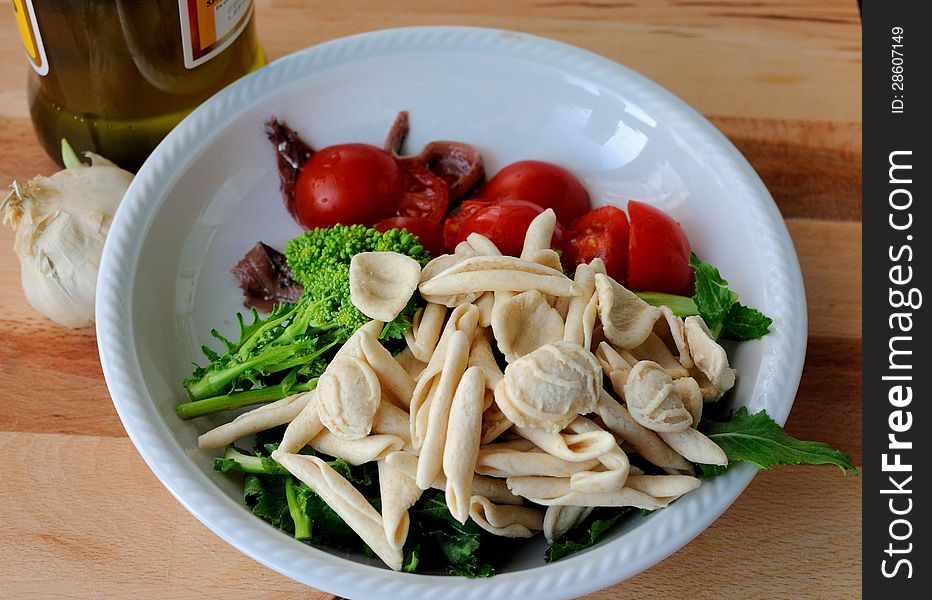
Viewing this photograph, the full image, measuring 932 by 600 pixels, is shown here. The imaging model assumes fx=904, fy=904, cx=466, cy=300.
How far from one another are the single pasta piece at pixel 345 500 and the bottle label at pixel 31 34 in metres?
0.99

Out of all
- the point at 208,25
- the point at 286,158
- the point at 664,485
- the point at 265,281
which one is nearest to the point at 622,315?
the point at 664,485

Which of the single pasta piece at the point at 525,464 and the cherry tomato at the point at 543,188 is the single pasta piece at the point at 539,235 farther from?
the single pasta piece at the point at 525,464

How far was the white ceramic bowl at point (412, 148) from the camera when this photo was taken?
1.32m

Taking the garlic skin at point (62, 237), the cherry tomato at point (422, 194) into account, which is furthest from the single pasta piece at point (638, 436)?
the garlic skin at point (62, 237)

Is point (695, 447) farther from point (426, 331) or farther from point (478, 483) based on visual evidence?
point (426, 331)

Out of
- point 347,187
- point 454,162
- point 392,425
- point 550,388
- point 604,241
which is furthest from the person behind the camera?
point 454,162

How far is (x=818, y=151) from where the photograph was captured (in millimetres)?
2098

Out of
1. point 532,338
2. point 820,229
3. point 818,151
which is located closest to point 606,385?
point 532,338

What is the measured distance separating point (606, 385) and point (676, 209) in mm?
588

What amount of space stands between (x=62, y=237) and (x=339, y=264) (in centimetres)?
57

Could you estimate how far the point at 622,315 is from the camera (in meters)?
1.41

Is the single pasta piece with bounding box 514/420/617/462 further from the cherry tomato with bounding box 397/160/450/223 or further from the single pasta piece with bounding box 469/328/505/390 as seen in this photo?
the cherry tomato with bounding box 397/160/450/223

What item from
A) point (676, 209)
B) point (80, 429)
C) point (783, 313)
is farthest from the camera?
point (676, 209)
